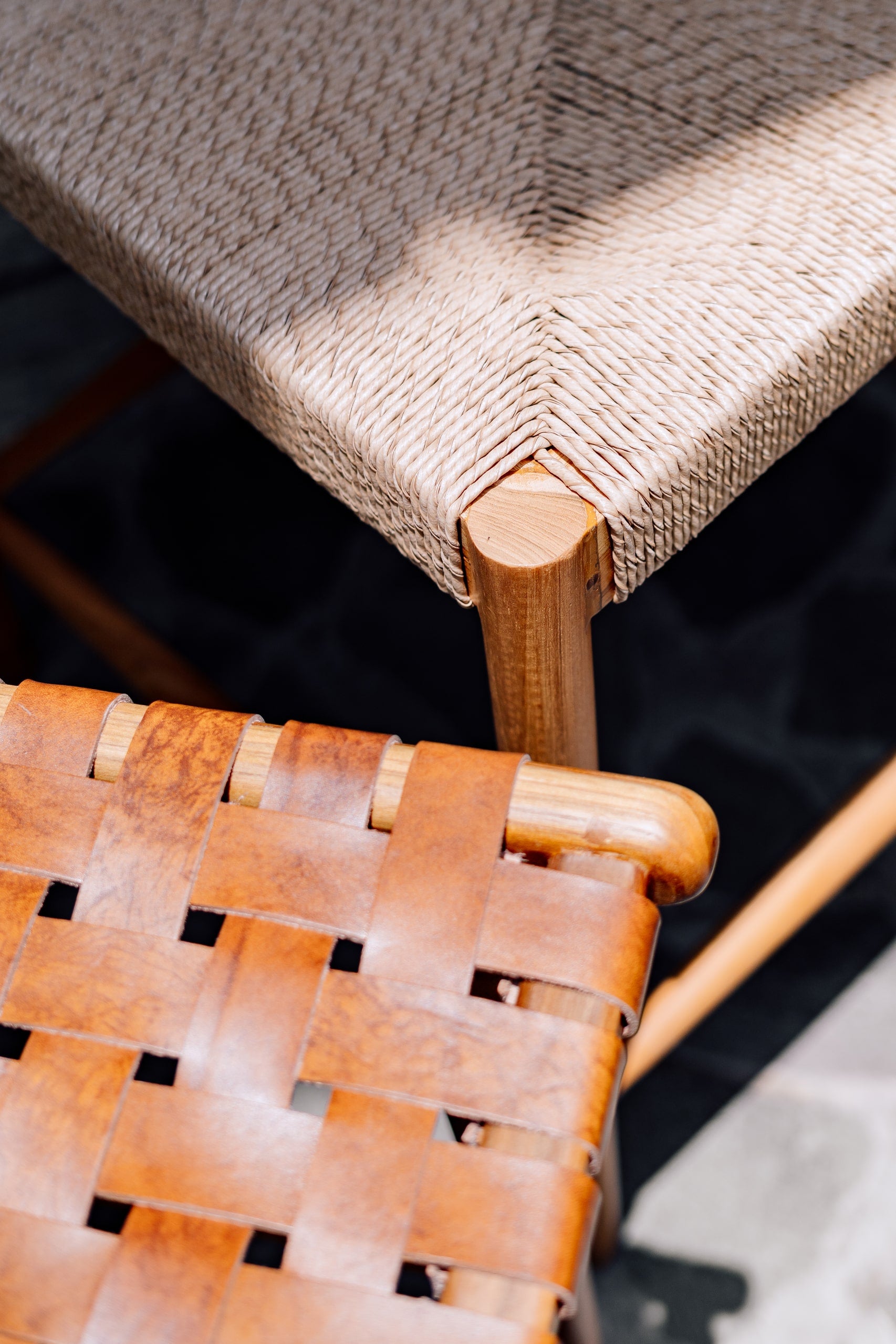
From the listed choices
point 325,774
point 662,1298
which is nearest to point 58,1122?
point 325,774

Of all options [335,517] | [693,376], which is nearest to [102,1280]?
[693,376]

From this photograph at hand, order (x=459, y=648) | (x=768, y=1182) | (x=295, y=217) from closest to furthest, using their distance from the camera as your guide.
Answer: (x=295, y=217) → (x=768, y=1182) → (x=459, y=648)

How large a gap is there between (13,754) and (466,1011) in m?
0.22

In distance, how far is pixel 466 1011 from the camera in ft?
1.22

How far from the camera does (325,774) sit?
42 centimetres

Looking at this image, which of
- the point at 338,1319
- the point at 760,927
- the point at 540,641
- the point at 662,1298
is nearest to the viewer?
the point at 338,1319

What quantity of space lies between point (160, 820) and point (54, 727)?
2.7 inches

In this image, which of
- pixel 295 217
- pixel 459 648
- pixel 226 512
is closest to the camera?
pixel 295 217

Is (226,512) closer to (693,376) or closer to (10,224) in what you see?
(10,224)

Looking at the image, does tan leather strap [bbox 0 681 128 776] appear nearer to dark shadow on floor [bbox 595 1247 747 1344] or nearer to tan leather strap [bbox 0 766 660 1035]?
tan leather strap [bbox 0 766 660 1035]

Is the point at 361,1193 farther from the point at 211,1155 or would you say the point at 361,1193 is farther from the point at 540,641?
the point at 540,641

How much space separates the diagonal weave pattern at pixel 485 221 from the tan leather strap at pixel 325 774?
0.08 m

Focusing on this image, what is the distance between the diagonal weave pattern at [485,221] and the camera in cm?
44

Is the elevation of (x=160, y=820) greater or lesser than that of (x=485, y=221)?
lesser
